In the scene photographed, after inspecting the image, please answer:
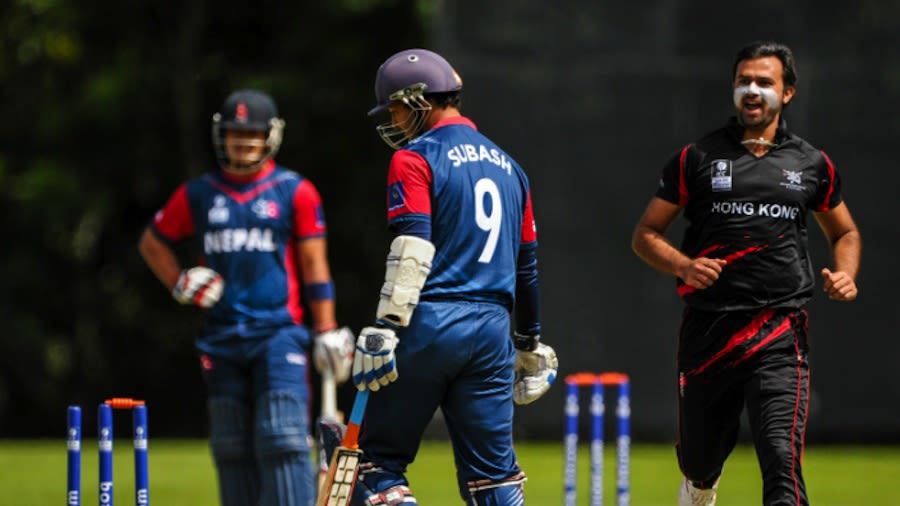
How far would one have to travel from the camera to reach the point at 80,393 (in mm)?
20828

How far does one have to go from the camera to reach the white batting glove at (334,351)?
25.4 ft

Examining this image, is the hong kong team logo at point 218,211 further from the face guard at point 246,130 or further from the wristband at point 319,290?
the wristband at point 319,290

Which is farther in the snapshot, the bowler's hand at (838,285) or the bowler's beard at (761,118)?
the bowler's beard at (761,118)

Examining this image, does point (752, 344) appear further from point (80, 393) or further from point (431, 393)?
point (80, 393)

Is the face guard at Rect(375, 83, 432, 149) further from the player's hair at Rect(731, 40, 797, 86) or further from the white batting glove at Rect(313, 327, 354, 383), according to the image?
the white batting glove at Rect(313, 327, 354, 383)

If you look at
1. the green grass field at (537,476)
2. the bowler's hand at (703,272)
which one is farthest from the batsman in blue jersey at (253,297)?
the green grass field at (537,476)

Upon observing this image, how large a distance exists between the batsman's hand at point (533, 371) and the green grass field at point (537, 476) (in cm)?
427

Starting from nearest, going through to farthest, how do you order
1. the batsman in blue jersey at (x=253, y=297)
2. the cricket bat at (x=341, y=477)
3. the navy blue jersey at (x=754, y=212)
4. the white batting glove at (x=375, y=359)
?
the white batting glove at (x=375, y=359) < the cricket bat at (x=341, y=477) < the navy blue jersey at (x=754, y=212) < the batsman in blue jersey at (x=253, y=297)

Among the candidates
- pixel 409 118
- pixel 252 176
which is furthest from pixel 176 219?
pixel 409 118

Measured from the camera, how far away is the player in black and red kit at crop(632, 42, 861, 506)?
6.29 meters

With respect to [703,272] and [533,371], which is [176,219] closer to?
[533,371]

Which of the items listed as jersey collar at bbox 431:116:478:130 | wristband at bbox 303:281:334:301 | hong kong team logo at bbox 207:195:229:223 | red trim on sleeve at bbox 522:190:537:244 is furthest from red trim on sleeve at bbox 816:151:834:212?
hong kong team logo at bbox 207:195:229:223

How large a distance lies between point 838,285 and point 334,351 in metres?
2.57

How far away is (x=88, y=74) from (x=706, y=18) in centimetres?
1097
